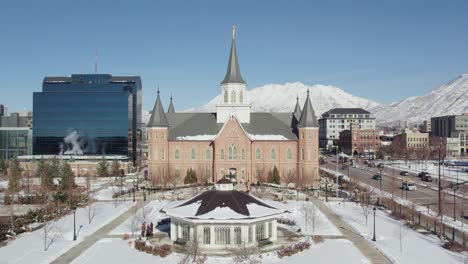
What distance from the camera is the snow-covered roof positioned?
112 feet

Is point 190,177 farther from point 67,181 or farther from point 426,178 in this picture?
point 426,178

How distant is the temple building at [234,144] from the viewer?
71.2m

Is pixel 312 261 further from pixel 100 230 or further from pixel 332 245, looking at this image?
pixel 100 230

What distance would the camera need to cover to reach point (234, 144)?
7144 centimetres

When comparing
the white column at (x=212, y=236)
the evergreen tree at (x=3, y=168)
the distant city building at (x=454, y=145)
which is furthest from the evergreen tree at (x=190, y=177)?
the distant city building at (x=454, y=145)

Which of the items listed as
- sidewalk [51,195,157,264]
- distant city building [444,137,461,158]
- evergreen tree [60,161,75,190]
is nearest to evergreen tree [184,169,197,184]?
evergreen tree [60,161,75,190]

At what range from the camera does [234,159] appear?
7162 centimetres

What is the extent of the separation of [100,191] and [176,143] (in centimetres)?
1337

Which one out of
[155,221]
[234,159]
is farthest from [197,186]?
[155,221]

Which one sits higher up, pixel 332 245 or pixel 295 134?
pixel 295 134

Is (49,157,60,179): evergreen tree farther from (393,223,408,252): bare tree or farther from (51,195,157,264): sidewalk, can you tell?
(393,223,408,252): bare tree

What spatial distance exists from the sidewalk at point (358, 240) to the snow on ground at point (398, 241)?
1.44 feet

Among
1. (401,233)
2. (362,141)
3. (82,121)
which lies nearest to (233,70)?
(401,233)

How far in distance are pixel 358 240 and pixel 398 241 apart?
2.72 meters
